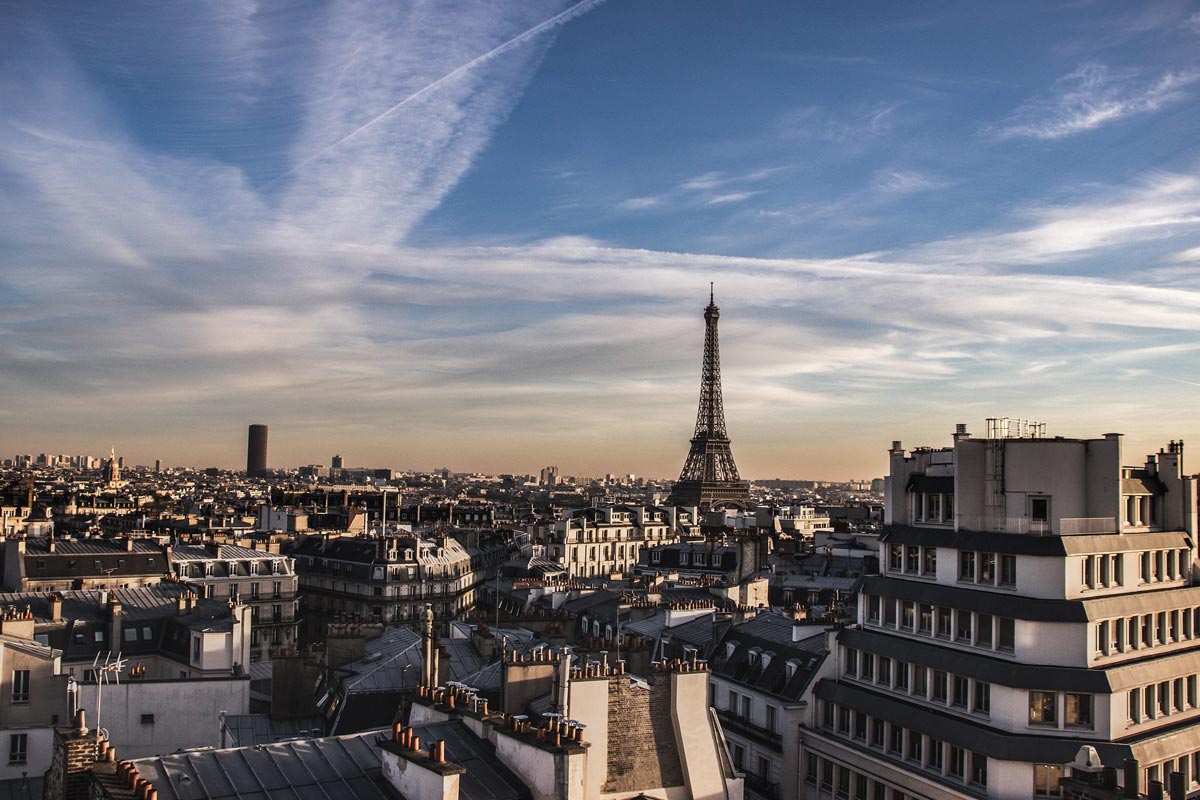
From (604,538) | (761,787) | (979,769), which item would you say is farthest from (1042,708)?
(604,538)

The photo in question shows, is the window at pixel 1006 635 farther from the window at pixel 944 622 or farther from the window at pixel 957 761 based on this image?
the window at pixel 957 761

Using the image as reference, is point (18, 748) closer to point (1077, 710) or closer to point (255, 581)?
point (1077, 710)

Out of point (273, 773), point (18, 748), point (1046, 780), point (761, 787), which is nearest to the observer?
point (273, 773)

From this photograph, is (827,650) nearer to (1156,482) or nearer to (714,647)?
(714,647)

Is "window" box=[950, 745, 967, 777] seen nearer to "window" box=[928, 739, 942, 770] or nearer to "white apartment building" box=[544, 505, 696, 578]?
"window" box=[928, 739, 942, 770]

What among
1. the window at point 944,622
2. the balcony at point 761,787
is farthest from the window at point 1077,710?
the balcony at point 761,787

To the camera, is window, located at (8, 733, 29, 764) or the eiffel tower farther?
the eiffel tower

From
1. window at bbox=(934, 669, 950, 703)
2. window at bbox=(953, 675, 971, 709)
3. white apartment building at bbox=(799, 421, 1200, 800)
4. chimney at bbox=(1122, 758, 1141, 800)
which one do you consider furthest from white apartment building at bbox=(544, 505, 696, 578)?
chimney at bbox=(1122, 758, 1141, 800)

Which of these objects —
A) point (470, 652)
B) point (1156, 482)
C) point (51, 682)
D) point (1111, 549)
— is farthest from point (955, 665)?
point (51, 682)
